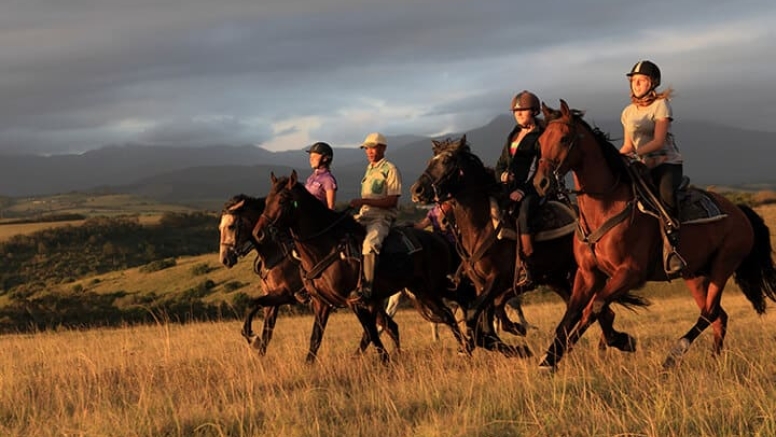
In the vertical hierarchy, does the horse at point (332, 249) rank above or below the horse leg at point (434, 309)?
above

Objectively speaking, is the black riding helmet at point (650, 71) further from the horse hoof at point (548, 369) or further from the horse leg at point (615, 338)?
the horse hoof at point (548, 369)

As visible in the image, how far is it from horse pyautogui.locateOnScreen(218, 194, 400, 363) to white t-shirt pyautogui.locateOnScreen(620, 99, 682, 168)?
14.6 ft

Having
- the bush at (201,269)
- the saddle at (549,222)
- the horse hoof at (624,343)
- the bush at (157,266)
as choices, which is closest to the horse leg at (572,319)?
the horse hoof at (624,343)

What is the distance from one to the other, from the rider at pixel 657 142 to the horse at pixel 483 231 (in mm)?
1382

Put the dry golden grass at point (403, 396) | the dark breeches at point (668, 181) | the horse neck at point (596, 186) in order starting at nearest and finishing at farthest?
1. the dry golden grass at point (403, 396)
2. the horse neck at point (596, 186)
3. the dark breeches at point (668, 181)

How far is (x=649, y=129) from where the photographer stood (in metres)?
8.98

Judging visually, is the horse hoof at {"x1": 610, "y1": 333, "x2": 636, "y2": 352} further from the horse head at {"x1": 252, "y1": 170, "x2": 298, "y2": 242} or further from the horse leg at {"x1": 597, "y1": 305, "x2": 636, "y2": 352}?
the horse head at {"x1": 252, "y1": 170, "x2": 298, "y2": 242}

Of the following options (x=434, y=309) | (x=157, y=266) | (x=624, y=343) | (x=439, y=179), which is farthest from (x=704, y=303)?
(x=157, y=266)

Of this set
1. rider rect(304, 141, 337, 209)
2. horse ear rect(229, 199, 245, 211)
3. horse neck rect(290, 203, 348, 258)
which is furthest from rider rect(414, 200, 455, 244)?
horse ear rect(229, 199, 245, 211)

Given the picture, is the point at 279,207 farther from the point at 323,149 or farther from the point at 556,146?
the point at 556,146

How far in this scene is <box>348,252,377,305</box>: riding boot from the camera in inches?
400

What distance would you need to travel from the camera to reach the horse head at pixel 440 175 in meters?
9.05

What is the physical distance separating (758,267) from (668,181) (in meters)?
2.66

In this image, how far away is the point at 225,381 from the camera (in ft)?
28.8
